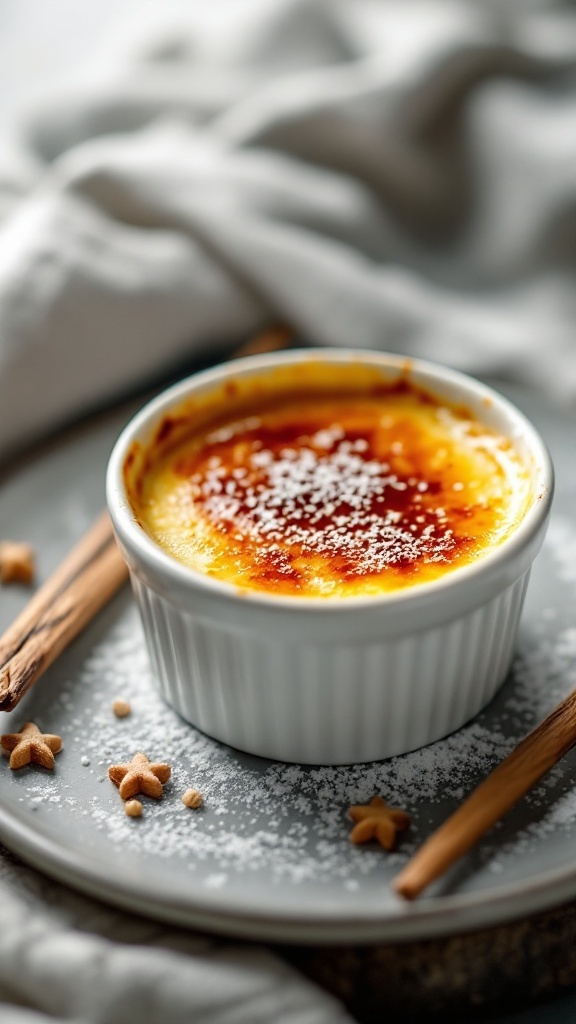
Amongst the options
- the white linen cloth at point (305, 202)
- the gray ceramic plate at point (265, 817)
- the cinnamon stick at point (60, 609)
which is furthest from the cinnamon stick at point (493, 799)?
the white linen cloth at point (305, 202)

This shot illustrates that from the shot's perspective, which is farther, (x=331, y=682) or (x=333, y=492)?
(x=333, y=492)

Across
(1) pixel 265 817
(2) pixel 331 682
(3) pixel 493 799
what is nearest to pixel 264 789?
(1) pixel 265 817

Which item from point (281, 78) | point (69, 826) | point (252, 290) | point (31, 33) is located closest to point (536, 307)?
point (252, 290)

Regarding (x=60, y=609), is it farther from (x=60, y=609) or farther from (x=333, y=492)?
(x=333, y=492)

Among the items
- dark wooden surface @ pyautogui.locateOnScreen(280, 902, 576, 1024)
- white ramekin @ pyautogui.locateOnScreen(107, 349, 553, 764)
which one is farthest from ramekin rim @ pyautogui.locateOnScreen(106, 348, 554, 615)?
dark wooden surface @ pyautogui.locateOnScreen(280, 902, 576, 1024)

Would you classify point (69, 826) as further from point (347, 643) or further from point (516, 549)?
point (516, 549)
